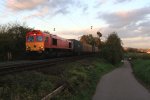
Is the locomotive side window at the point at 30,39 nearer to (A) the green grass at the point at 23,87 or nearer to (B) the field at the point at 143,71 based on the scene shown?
(B) the field at the point at 143,71

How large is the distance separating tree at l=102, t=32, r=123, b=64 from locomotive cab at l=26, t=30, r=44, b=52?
155 ft

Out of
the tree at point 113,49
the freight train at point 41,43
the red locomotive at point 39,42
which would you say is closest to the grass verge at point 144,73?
the freight train at point 41,43

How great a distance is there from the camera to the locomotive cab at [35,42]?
130 feet

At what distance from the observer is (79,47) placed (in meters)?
65.6

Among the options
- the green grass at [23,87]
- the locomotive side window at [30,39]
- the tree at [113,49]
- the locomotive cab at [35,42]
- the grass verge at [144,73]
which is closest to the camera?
the green grass at [23,87]

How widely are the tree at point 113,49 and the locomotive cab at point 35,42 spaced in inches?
1866


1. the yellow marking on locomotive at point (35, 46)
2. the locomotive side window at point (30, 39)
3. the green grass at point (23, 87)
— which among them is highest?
the locomotive side window at point (30, 39)

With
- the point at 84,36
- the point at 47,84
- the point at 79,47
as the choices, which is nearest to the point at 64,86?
the point at 47,84

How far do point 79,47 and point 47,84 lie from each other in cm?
4959

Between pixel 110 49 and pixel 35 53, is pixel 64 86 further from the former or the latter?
pixel 110 49

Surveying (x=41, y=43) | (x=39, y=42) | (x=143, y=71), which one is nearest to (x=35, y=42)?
(x=39, y=42)

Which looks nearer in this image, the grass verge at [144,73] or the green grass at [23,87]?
the green grass at [23,87]

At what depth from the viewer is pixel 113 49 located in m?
87.5

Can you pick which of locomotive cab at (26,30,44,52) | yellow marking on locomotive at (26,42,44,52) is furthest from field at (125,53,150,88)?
locomotive cab at (26,30,44,52)
